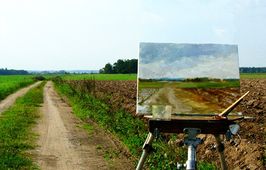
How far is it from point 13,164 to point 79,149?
2.65 m

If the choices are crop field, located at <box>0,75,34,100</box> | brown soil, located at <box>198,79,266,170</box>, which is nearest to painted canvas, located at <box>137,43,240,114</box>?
brown soil, located at <box>198,79,266,170</box>

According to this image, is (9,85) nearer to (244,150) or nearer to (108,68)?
(244,150)

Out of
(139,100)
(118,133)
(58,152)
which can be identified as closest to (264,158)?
(139,100)

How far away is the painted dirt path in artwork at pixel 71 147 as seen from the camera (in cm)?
1070

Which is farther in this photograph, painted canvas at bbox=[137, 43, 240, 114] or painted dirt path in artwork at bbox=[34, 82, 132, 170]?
painted dirt path in artwork at bbox=[34, 82, 132, 170]

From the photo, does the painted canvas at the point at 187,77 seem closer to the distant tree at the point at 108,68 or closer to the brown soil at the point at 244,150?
the brown soil at the point at 244,150

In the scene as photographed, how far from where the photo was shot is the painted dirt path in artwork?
10.7 m

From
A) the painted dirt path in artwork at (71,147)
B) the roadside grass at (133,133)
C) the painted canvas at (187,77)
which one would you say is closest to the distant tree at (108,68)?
the roadside grass at (133,133)

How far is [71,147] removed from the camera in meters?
12.9

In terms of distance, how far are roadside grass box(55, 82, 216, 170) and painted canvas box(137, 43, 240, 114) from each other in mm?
3154

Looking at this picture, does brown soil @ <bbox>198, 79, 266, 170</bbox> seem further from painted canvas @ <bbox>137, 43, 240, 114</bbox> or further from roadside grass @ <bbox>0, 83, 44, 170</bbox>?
roadside grass @ <bbox>0, 83, 44, 170</bbox>

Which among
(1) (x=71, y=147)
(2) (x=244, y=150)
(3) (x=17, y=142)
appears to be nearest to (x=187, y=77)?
(2) (x=244, y=150)

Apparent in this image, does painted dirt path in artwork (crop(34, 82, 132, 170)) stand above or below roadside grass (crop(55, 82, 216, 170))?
below

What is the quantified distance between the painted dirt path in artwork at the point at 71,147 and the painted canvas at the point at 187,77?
4.47m
